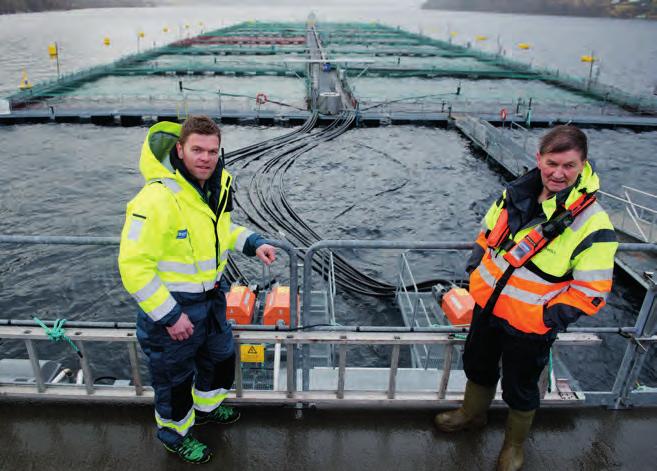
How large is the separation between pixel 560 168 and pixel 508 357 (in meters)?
1.38

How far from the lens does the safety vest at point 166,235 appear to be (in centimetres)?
298

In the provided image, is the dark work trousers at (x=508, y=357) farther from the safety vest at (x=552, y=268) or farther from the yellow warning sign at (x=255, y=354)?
the yellow warning sign at (x=255, y=354)

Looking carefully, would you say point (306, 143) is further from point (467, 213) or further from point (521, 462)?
point (521, 462)

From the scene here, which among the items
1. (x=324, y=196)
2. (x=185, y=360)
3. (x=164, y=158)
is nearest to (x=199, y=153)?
(x=164, y=158)

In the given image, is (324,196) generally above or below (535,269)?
below

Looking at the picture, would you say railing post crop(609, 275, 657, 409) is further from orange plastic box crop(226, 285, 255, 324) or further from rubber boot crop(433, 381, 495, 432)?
orange plastic box crop(226, 285, 255, 324)

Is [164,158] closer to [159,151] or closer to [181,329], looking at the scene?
[159,151]

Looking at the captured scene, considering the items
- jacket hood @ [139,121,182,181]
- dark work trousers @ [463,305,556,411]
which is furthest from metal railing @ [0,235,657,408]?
jacket hood @ [139,121,182,181]

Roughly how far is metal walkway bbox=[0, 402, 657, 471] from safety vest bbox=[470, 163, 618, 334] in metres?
1.31

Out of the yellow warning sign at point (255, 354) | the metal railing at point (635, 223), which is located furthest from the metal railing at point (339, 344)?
the metal railing at point (635, 223)

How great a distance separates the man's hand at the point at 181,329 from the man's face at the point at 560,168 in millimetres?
2547

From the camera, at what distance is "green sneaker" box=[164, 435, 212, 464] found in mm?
3678

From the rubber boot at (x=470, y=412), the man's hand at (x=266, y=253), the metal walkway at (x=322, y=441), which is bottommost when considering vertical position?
the metal walkway at (x=322, y=441)

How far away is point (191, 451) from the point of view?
3.69 metres
